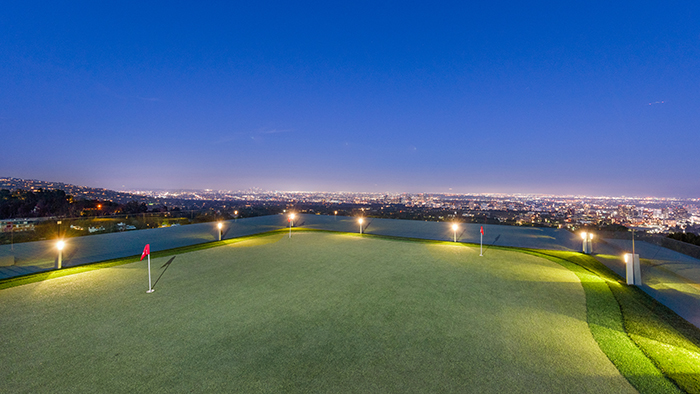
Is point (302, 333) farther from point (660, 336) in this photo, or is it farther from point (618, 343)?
point (660, 336)

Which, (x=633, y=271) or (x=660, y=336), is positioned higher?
(x=633, y=271)

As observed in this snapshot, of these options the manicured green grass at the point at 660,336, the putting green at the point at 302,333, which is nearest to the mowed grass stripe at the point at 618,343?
the manicured green grass at the point at 660,336

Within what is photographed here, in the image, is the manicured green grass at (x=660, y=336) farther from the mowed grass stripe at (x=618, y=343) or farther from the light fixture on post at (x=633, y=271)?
the light fixture on post at (x=633, y=271)

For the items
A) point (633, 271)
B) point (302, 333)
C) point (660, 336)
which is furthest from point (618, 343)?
point (302, 333)

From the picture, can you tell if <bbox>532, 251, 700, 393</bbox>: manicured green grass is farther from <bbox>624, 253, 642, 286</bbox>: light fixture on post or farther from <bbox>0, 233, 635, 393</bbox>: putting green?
<bbox>0, 233, 635, 393</bbox>: putting green

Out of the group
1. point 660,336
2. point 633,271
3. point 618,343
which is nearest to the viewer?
point 618,343

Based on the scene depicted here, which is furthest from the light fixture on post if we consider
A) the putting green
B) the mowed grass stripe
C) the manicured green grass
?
the putting green
